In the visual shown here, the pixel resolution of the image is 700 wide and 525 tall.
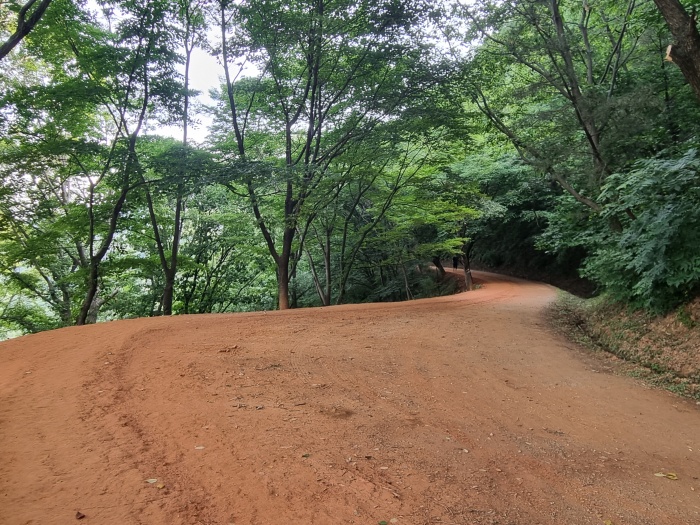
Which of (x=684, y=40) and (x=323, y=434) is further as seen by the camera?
(x=684, y=40)

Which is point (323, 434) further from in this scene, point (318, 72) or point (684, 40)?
point (318, 72)

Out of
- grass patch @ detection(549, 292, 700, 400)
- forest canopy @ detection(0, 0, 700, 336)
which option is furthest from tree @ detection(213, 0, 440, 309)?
grass patch @ detection(549, 292, 700, 400)

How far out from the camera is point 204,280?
19.2 meters

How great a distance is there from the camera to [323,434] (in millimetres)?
3445

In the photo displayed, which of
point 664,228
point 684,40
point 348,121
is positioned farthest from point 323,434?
point 348,121

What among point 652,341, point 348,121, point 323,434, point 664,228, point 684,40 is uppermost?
point 348,121

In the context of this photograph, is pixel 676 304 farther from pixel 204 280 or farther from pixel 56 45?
pixel 204 280

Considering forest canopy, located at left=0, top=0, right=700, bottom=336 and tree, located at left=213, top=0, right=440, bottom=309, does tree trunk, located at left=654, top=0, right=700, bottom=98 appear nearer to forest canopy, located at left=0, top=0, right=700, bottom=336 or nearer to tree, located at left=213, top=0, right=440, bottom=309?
forest canopy, located at left=0, top=0, right=700, bottom=336

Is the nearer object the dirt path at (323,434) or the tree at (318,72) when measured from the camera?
the dirt path at (323,434)

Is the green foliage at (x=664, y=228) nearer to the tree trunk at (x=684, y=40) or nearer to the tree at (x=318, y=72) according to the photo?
the tree trunk at (x=684, y=40)

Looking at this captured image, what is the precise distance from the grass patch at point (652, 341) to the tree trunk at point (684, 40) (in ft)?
12.7

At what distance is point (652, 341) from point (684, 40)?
4.88 m

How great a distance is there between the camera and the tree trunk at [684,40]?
444 cm

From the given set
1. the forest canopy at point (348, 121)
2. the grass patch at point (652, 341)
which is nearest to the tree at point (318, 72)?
the forest canopy at point (348, 121)
